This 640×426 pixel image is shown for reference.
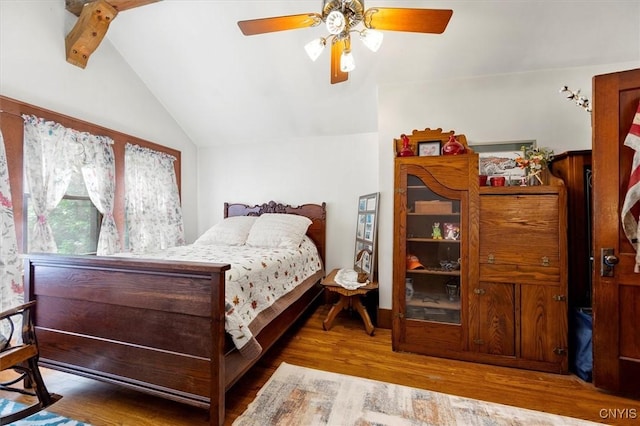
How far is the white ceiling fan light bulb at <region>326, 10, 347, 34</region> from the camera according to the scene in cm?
143

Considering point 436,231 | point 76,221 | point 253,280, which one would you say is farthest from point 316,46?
point 76,221

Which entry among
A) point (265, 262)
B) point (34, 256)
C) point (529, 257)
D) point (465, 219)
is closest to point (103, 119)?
point (34, 256)

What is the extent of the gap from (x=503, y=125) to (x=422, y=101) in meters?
0.77

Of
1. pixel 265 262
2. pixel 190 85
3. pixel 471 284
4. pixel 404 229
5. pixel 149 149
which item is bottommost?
pixel 471 284

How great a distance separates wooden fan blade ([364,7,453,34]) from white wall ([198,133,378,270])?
1718mm

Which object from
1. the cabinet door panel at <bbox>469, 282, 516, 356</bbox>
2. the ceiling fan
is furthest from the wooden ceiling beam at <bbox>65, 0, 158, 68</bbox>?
the cabinet door panel at <bbox>469, 282, 516, 356</bbox>

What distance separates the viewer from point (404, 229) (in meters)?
2.24

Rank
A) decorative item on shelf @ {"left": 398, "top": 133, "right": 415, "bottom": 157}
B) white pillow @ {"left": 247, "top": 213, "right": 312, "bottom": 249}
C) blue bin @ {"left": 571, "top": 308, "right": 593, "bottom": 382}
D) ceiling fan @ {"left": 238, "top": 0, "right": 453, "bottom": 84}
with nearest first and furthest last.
A: ceiling fan @ {"left": 238, "top": 0, "right": 453, "bottom": 84}, blue bin @ {"left": 571, "top": 308, "right": 593, "bottom": 382}, decorative item on shelf @ {"left": 398, "top": 133, "right": 415, "bottom": 157}, white pillow @ {"left": 247, "top": 213, "right": 312, "bottom": 249}

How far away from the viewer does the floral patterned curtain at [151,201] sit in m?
3.08

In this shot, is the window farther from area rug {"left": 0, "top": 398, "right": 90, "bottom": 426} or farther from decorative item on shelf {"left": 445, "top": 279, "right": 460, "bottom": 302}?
decorative item on shelf {"left": 445, "top": 279, "right": 460, "bottom": 302}

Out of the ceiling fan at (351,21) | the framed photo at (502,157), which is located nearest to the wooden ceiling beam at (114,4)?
the ceiling fan at (351,21)

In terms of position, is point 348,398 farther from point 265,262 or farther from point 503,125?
point 503,125

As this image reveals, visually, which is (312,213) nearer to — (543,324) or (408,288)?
(408,288)

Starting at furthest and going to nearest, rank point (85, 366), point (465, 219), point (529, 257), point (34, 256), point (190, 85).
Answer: point (190, 85) → point (465, 219) → point (529, 257) → point (34, 256) → point (85, 366)
